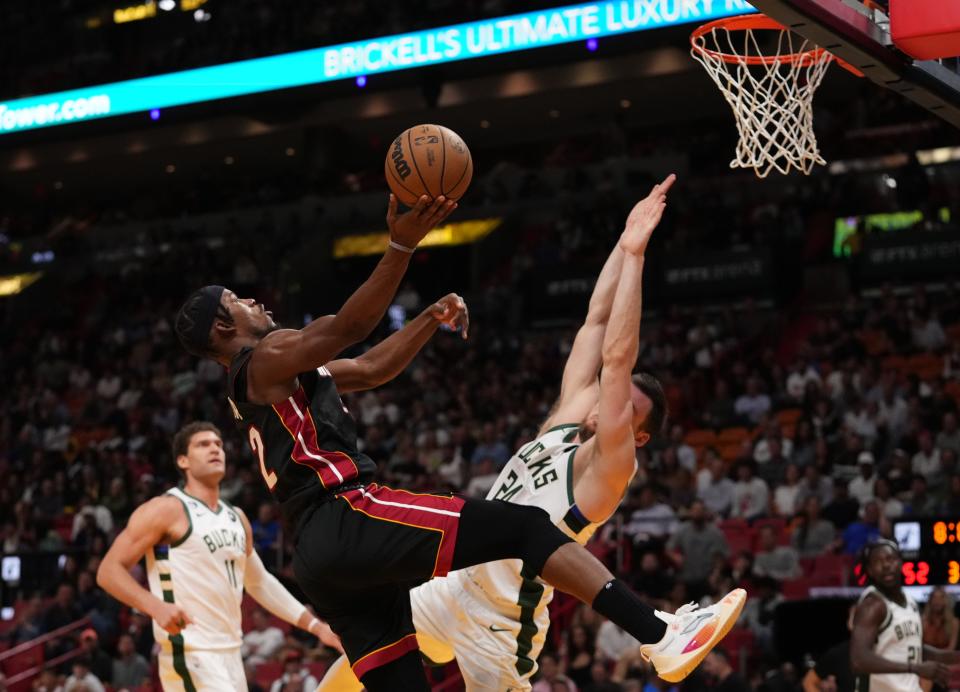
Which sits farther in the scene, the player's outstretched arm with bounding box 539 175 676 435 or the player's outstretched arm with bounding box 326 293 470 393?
the player's outstretched arm with bounding box 539 175 676 435

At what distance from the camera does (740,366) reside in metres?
16.7

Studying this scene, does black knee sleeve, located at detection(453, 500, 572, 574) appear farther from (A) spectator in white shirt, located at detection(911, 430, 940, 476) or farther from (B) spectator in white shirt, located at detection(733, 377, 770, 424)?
(B) spectator in white shirt, located at detection(733, 377, 770, 424)

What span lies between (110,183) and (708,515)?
20.6 meters

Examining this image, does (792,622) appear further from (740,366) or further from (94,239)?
(94,239)

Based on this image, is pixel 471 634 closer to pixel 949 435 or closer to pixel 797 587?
pixel 797 587

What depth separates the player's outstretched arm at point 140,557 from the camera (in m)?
6.47

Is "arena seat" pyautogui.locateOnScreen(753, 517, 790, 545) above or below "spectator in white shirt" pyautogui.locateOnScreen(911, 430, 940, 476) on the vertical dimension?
below

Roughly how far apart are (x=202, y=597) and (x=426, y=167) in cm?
311

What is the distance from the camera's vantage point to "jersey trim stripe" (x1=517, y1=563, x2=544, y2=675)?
5.65 metres

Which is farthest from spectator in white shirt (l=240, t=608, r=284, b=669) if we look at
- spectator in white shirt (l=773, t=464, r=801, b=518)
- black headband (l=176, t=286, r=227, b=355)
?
black headband (l=176, t=286, r=227, b=355)

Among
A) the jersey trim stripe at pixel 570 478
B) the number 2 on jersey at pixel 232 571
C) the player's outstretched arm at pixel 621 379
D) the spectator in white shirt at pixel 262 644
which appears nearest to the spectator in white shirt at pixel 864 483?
the spectator in white shirt at pixel 262 644

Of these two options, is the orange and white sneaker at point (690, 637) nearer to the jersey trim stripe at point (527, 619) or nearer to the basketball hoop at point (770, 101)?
the jersey trim stripe at point (527, 619)

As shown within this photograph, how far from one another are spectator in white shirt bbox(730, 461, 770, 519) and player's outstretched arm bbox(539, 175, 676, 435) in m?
7.48

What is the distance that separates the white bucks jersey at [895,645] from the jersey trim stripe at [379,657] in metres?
3.85
